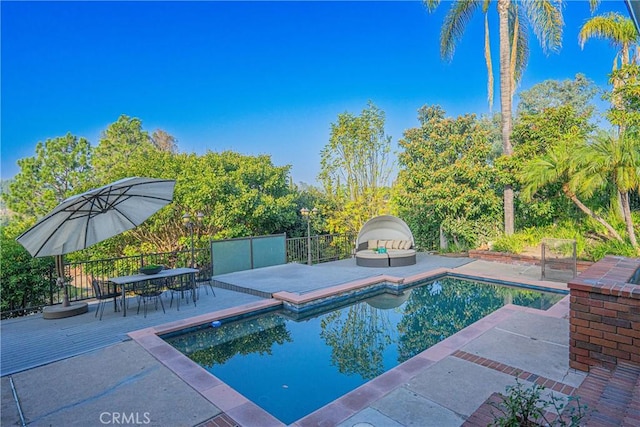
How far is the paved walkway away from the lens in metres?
2.74

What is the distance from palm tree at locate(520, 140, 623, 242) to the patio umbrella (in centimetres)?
895

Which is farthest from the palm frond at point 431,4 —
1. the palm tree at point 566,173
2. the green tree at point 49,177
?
the green tree at point 49,177

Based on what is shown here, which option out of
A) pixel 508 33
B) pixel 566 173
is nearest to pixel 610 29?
pixel 508 33

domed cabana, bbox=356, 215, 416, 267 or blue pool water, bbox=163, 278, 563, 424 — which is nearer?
blue pool water, bbox=163, 278, 563, 424

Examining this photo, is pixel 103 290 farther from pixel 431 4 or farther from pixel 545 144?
pixel 431 4

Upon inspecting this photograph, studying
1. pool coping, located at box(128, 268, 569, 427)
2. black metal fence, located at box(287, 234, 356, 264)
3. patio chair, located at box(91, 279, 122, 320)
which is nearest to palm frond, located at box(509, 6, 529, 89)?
black metal fence, located at box(287, 234, 356, 264)

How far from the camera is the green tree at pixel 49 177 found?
14430mm

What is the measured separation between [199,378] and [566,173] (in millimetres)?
9606

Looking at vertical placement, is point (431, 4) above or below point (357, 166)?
above

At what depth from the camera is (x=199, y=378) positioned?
341cm

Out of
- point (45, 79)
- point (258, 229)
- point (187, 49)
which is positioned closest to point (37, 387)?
point (258, 229)

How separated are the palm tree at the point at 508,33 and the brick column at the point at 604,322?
26.3ft

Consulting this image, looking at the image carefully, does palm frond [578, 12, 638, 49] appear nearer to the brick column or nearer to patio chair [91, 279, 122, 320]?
the brick column

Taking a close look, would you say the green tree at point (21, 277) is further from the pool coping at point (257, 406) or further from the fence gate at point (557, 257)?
the fence gate at point (557, 257)
